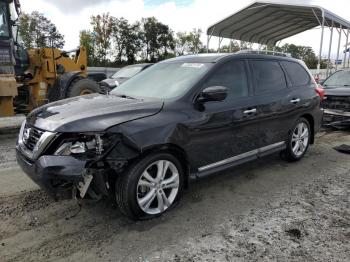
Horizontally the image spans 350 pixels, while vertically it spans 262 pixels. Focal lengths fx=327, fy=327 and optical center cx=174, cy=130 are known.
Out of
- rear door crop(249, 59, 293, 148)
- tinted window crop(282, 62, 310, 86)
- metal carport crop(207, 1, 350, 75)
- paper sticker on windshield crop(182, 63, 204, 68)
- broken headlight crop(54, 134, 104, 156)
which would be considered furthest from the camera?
metal carport crop(207, 1, 350, 75)

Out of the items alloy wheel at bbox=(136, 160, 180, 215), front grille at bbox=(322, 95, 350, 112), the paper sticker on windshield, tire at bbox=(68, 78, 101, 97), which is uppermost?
the paper sticker on windshield

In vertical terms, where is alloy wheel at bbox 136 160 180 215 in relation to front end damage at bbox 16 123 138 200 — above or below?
below

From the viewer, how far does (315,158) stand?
5871 millimetres

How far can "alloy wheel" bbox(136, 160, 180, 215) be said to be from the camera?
335cm

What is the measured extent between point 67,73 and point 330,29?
1316 cm

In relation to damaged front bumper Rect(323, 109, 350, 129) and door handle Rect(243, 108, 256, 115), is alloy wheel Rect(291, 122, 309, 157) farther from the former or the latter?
damaged front bumper Rect(323, 109, 350, 129)

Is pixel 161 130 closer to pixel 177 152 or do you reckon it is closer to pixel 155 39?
pixel 177 152

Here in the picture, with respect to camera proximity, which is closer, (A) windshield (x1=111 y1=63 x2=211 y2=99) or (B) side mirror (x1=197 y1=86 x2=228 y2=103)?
(B) side mirror (x1=197 y1=86 x2=228 y2=103)

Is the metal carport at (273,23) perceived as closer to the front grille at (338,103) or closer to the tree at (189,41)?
the front grille at (338,103)

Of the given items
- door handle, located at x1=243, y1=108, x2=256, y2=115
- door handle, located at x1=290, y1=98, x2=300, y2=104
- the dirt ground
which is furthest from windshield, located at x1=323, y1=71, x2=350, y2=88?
door handle, located at x1=243, y1=108, x2=256, y2=115

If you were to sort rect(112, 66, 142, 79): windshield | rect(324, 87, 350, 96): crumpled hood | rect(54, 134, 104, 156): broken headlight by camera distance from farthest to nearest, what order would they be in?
rect(112, 66, 142, 79): windshield < rect(324, 87, 350, 96): crumpled hood < rect(54, 134, 104, 156): broken headlight

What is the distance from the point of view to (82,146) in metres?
3.02

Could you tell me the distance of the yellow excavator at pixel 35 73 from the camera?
786 centimetres

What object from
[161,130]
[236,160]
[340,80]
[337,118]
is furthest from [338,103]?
[161,130]
